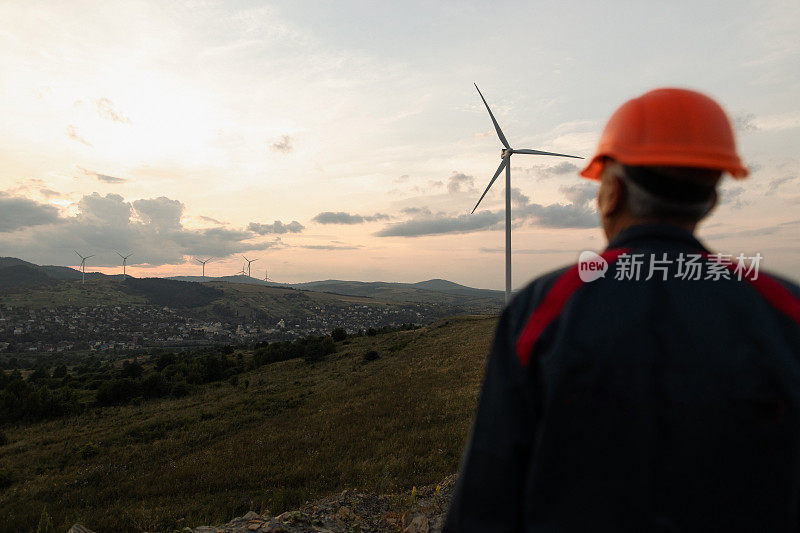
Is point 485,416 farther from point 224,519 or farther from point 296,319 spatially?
point 296,319

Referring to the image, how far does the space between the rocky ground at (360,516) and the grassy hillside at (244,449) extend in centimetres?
120

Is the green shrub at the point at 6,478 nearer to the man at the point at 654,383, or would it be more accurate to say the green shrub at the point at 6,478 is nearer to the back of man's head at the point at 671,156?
the man at the point at 654,383

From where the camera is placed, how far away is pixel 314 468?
12.6 metres

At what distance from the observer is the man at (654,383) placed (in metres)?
1.40

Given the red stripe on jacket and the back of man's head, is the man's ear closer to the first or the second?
the back of man's head

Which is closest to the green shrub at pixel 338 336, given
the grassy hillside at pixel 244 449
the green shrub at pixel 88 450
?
the grassy hillside at pixel 244 449

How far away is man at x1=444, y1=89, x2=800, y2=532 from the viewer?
1.40 meters

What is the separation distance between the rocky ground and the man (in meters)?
6.36

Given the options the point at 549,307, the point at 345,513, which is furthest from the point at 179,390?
the point at 549,307

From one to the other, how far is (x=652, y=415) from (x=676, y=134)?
1.08 metres

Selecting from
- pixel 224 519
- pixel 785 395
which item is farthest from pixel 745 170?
pixel 224 519

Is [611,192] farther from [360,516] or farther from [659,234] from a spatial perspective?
[360,516]

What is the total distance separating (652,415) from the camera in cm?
141

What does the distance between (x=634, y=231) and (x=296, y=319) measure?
559 feet
